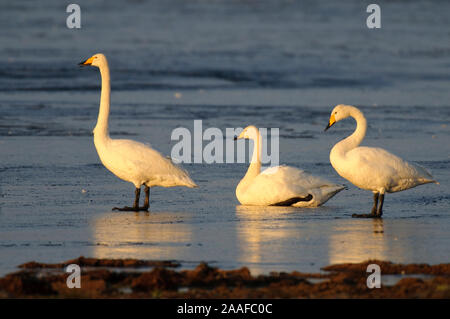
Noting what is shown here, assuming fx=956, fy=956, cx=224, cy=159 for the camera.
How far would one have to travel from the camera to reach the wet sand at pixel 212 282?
6.85m

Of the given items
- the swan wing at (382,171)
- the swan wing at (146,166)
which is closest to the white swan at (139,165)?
the swan wing at (146,166)

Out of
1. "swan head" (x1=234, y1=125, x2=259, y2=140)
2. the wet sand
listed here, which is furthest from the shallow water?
"swan head" (x1=234, y1=125, x2=259, y2=140)

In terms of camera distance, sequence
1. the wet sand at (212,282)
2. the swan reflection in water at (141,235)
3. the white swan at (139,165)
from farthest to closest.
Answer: the white swan at (139,165) → the swan reflection in water at (141,235) → the wet sand at (212,282)

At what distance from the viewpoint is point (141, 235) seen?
9336mm

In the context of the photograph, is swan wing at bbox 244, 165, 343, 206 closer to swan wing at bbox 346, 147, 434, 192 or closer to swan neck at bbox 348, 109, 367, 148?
swan wing at bbox 346, 147, 434, 192

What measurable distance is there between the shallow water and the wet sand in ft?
1.33

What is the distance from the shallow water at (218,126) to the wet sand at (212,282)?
405 millimetres

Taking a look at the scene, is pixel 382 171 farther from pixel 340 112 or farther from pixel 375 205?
pixel 340 112

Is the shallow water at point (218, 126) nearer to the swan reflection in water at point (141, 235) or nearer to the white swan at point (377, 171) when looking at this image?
the swan reflection in water at point (141, 235)

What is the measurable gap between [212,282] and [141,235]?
2.24m

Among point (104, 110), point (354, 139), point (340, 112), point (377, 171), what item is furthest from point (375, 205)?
point (104, 110)

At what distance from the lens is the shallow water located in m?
8.90

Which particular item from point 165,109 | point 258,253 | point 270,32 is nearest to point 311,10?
point 270,32

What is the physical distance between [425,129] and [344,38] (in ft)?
74.0
